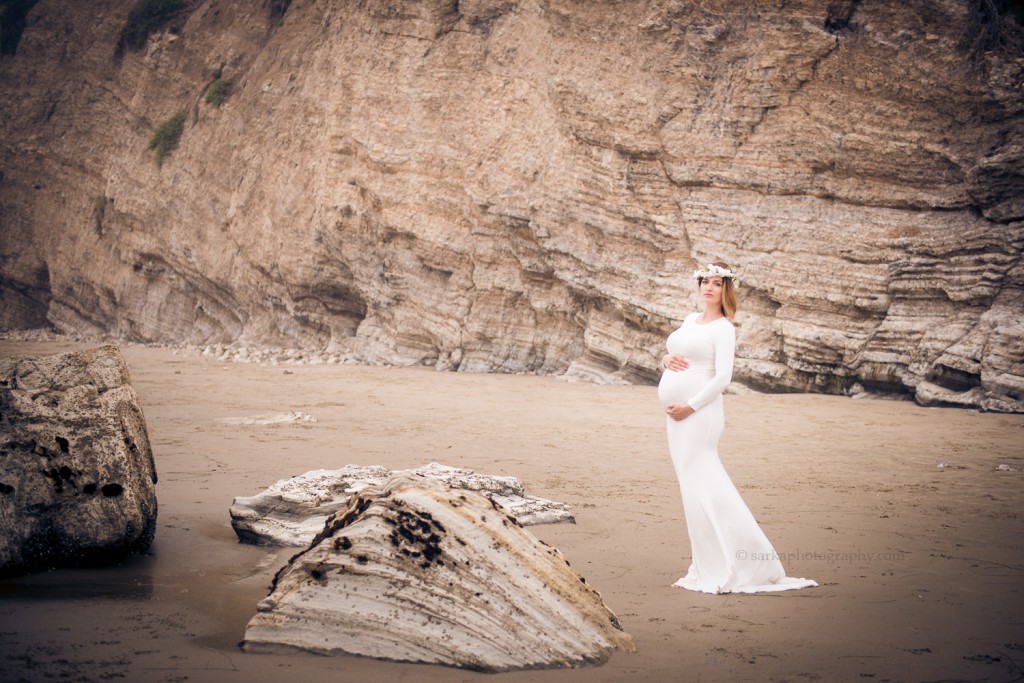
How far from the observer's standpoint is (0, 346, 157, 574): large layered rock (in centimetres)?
519

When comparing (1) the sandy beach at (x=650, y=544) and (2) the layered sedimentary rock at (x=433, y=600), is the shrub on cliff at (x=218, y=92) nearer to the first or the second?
(1) the sandy beach at (x=650, y=544)

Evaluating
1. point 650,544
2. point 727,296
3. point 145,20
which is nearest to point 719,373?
point 727,296

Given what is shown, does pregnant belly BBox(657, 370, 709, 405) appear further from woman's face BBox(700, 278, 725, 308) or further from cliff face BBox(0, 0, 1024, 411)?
cliff face BBox(0, 0, 1024, 411)

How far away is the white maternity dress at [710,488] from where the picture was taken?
16.9 feet

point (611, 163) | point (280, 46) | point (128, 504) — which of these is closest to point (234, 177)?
→ point (280, 46)

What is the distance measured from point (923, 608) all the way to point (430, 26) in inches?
646

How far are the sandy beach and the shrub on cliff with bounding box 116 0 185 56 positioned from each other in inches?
627

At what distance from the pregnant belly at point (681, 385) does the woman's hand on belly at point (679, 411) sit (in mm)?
101

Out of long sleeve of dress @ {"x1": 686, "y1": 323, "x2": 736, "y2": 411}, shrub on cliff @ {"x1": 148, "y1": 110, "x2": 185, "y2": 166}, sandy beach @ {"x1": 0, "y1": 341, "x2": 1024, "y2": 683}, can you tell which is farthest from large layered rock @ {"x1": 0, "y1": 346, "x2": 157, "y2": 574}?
shrub on cliff @ {"x1": 148, "y1": 110, "x2": 185, "y2": 166}

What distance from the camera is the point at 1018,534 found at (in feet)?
19.5

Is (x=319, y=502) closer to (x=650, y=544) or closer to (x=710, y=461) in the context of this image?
(x=650, y=544)

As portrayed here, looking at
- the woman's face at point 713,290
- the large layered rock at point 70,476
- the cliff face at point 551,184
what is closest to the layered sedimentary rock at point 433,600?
the large layered rock at point 70,476

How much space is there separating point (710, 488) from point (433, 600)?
2022 mm

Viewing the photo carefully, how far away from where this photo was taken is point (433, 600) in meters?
4.04
